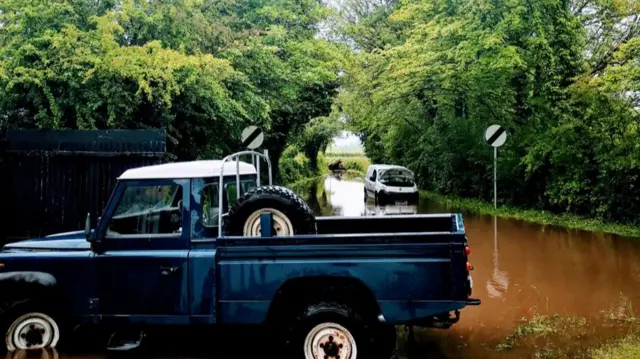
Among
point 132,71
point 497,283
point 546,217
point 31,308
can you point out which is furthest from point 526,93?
point 31,308

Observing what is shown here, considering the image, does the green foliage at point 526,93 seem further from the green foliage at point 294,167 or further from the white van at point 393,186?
the green foliage at point 294,167

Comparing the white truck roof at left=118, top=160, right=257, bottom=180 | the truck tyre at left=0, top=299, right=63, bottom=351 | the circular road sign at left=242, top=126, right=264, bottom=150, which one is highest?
the circular road sign at left=242, top=126, right=264, bottom=150

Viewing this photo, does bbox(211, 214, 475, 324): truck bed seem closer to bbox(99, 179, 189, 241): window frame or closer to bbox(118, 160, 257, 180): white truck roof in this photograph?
bbox(99, 179, 189, 241): window frame

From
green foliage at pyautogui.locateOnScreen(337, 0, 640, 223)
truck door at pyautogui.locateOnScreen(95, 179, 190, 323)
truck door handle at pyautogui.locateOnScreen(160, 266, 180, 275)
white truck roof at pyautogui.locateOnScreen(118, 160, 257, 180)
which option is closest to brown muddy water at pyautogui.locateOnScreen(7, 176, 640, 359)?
truck door at pyautogui.locateOnScreen(95, 179, 190, 323)

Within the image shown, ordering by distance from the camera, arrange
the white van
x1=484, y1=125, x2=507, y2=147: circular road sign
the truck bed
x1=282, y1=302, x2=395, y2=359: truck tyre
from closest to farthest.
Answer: the truck bed
x1=282, y1=302, x2=395, y2=359: truck tyre
x1=484, y1=125, x2=507, y2=147: circular road sign
the white van

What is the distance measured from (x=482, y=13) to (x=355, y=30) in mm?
10825

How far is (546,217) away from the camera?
15742mm

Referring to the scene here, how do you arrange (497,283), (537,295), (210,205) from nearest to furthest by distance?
(210,205)
(537,295)
(497,283)

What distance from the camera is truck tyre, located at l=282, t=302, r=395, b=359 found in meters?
4.72

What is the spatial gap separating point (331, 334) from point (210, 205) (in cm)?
175

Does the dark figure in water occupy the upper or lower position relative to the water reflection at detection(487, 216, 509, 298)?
upper

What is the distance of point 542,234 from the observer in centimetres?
1330

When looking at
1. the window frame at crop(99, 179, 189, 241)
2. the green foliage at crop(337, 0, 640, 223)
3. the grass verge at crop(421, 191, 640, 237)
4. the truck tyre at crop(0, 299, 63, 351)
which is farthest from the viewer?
the green foliage at crop(337, 0, 640, 223)

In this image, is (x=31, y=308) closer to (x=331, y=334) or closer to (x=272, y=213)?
(x=272, y=213)
